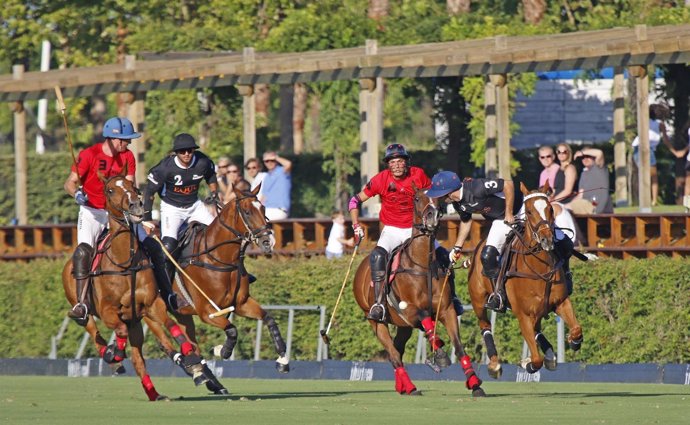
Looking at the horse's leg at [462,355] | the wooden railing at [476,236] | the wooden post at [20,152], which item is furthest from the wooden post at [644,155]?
the wooden post at [20,152]

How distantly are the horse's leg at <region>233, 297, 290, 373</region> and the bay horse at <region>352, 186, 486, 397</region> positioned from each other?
988 millimetres

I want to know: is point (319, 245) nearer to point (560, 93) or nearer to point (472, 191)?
point (472, 191)

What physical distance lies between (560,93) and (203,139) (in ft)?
23.9

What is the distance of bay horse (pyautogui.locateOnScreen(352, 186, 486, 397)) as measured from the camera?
611 inches

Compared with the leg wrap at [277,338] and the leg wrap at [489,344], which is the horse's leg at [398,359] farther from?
the leg wrap at [277,338]

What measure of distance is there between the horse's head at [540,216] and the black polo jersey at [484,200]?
720 millimetres

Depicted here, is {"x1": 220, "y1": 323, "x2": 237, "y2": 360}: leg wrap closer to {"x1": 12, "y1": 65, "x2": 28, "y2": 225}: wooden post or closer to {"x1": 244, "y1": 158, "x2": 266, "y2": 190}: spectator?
{"x1": 244, "y1": 158, "x2": 266, "y2": 190}: spectator

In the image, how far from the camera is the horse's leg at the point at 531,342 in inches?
625

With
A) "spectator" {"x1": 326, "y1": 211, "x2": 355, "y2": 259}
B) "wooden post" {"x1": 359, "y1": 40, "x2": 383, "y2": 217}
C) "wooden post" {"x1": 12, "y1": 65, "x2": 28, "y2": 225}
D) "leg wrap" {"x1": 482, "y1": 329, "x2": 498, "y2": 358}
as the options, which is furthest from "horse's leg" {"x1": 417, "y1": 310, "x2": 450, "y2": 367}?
"wooden post" {"x1": 12, "y1": 65, "x2": 28, "y2": 225}

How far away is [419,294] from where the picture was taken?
16.0 meters

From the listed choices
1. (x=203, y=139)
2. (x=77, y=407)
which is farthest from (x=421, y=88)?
(x=77, y=407)

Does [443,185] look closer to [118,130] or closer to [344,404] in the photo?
[344,404]

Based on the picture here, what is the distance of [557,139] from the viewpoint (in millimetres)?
33125

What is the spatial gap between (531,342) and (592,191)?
5800mm
